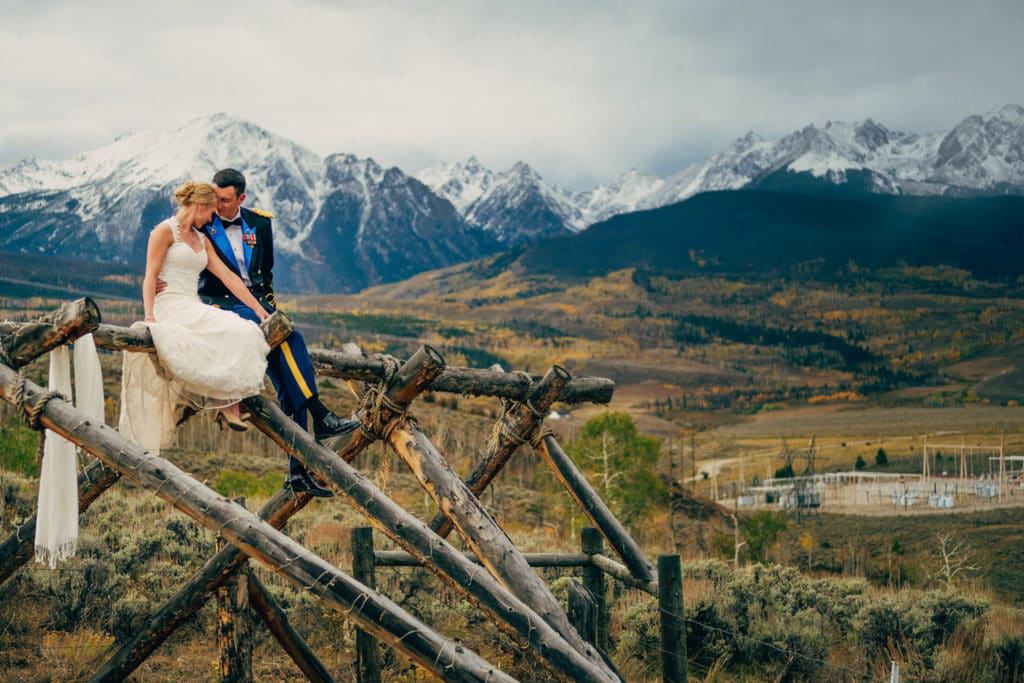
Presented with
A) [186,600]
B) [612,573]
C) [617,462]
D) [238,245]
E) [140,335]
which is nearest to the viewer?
[140,335]

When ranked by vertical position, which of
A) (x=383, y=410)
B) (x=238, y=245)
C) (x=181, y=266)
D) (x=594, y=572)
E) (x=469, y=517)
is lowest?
(x=594, y=572)

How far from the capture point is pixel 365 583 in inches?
337

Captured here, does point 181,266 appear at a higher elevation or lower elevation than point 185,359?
higher

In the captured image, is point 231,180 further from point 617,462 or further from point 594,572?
point 617,462

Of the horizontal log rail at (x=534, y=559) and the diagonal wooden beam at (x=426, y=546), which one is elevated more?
the diagonal wooden beam at (x=426, y=546)

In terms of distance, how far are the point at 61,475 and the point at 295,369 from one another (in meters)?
1.57

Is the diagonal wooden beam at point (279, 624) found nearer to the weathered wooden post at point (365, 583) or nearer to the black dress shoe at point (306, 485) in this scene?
the weathered wooden post at point (365, 583)

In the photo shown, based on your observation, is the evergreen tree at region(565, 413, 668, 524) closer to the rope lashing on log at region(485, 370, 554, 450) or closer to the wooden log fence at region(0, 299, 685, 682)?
the rope lashing on log at region(485, 370, 554, 450)

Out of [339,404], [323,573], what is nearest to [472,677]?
[323,573]

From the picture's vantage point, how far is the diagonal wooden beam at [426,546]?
601 centimetres

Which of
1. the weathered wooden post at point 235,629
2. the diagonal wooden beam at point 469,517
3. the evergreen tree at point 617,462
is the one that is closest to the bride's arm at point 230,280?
the diagonal wooden beam at point 469,517

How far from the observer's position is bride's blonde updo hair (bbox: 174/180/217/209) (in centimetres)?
633

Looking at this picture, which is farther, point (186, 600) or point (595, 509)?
point (595, 509)

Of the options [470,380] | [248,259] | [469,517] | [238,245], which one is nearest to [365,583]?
[470,380]
